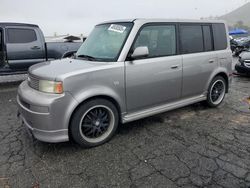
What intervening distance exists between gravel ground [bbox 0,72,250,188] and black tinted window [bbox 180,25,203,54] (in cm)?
139

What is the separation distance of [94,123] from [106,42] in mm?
1405

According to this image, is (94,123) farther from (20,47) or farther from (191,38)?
(20,47)

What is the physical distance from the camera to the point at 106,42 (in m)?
3.74

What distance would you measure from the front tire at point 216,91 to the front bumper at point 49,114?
124 inches

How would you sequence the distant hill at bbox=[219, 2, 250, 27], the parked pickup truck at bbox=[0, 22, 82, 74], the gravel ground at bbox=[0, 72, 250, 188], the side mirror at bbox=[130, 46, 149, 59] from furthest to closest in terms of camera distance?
the distant hill at bbox=[219, 2, 250, 27] < the parked pickup truck at bbox=[0, 22, 82, 74] < the side mirror at bbox=[130, 46, 149, 59] < the gravel ground at bbox=[0, 72, 250, 188]

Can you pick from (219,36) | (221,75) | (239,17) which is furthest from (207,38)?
(239,17)

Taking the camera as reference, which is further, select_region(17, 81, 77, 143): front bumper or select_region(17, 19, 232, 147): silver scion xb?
select_region(17, 19, 232, 147): silver scion xb

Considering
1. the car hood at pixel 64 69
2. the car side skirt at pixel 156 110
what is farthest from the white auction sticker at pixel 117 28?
the car side skirt at pixel 156 110

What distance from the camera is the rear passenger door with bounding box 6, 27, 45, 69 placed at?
6.88 m

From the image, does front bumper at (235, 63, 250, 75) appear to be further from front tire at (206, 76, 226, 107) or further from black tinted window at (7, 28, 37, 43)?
black tinted window at (7, 28, 37, 43)

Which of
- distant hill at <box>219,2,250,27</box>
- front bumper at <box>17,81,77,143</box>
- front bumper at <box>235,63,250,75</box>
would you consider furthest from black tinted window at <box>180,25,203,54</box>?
distant hill at <box>219,2,250,27</box>

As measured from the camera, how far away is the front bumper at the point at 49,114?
284cm

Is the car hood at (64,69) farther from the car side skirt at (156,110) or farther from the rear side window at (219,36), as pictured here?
the rear side window at (219,36)

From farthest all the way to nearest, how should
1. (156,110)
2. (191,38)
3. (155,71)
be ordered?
(191,38), (156,110), (155,71)
